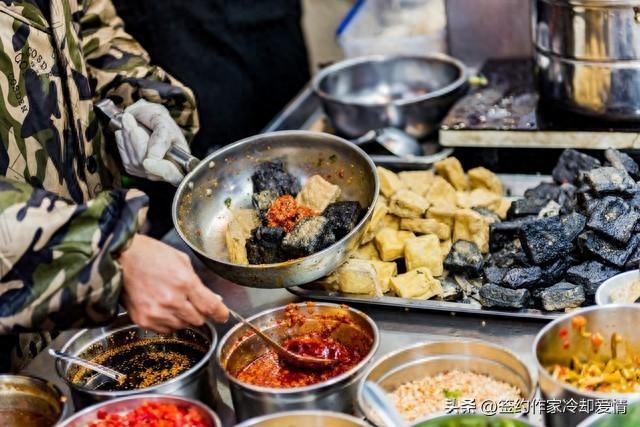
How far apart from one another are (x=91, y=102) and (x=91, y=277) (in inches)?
37.9

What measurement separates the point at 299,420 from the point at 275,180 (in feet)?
3.10

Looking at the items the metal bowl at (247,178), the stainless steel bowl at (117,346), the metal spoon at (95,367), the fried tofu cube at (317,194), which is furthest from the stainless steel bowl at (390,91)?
the metal spoon at (95,367)

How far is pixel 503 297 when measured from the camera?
2168mm

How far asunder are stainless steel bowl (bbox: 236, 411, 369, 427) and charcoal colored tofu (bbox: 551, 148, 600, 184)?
4.08 feet

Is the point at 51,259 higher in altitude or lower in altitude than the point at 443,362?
higher

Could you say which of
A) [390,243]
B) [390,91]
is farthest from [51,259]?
[390,91]

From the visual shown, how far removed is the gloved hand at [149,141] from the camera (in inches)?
98.8

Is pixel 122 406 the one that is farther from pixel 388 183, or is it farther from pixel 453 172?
pixel 453 172

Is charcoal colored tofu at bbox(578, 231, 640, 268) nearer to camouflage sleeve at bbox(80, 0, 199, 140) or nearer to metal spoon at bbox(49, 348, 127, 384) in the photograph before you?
metal spoon at bbox(49, 348, 127, 384)

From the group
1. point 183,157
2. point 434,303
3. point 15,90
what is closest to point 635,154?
point 434,303

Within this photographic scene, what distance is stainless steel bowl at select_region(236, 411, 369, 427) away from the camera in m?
1.73

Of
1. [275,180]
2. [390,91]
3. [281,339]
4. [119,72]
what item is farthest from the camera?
[390,91]

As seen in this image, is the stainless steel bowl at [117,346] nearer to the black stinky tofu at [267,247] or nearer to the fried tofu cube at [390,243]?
the black stinky tofu at [267,247]

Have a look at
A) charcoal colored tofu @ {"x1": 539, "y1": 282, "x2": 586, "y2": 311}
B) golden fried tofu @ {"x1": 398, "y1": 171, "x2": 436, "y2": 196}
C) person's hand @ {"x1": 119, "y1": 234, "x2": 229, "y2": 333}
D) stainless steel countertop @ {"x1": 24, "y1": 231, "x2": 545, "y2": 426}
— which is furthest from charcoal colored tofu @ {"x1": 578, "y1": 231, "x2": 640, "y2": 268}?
person's hand @ {"x1": 119, "y1": 234, "x2": 229, "y2": 333}
